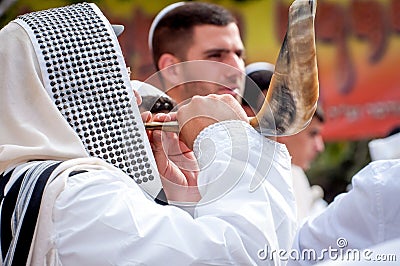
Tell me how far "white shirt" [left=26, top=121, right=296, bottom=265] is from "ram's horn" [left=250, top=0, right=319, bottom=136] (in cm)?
18

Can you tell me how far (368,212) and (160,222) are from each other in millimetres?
596

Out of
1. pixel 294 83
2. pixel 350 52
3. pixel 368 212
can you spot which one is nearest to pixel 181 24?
pixel 294 83

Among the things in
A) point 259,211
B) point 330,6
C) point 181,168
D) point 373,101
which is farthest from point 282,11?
point 259,211

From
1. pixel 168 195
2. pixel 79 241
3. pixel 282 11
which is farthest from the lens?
pixel 282 11

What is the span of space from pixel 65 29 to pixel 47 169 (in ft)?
1.81

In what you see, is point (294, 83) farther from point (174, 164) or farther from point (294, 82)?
point (174, 164)

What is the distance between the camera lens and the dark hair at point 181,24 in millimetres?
4859

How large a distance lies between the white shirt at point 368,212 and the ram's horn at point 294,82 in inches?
10.1

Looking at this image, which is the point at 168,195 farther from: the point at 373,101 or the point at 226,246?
the point at 373,101

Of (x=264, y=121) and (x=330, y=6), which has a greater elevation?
(x=264, y=121)

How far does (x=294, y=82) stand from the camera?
2.64 metres

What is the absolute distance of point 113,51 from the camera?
2877mm

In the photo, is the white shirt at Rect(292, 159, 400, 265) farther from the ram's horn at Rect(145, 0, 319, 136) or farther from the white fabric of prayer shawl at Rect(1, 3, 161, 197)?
the white fabric of prayer shawl at Rect(1, 3, 161, 197)

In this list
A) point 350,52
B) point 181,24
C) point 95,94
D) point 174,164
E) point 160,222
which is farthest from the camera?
point 350,52
